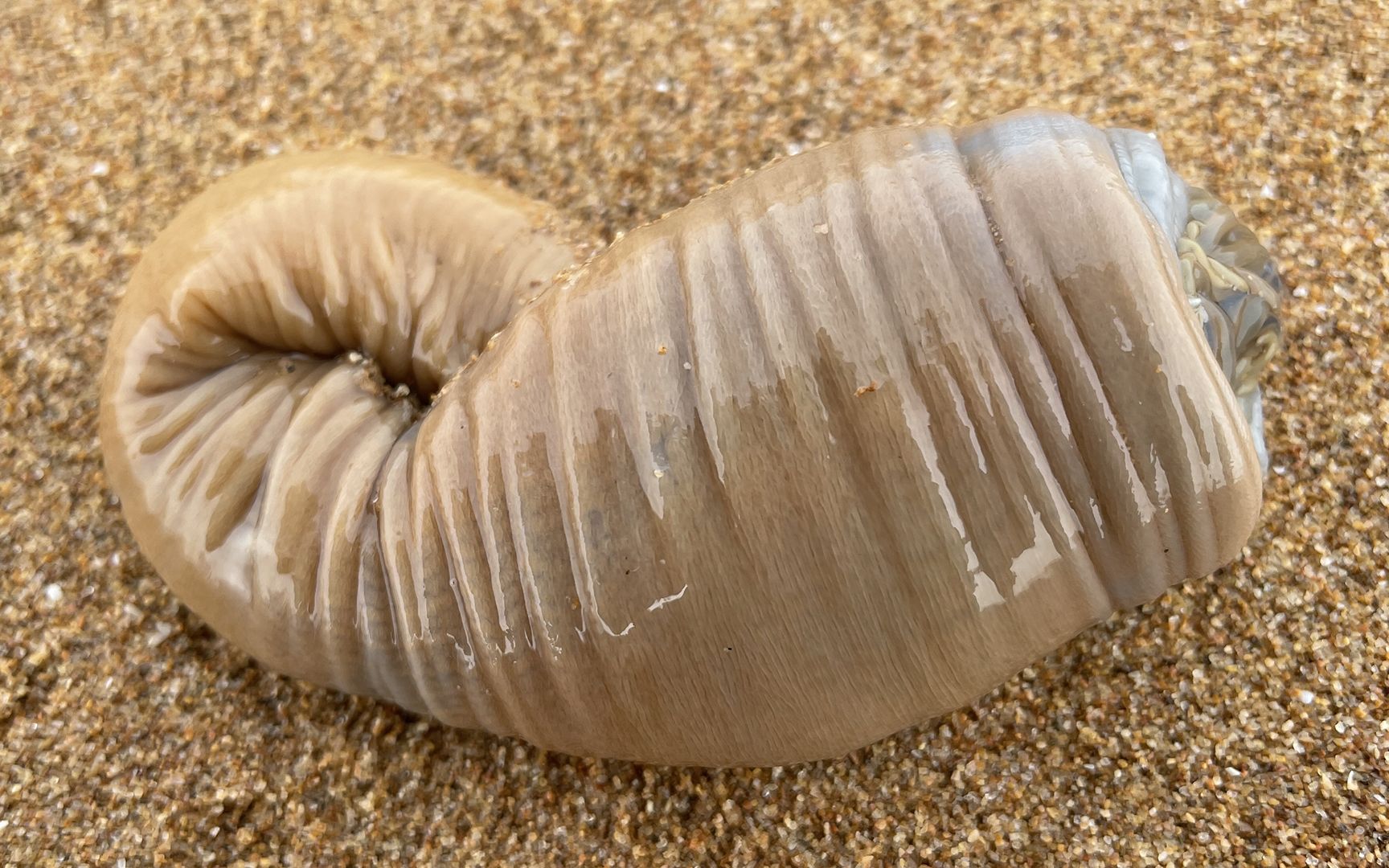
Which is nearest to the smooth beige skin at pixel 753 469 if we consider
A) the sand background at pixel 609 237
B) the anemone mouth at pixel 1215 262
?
the anemone mouth at pixel 1215 262

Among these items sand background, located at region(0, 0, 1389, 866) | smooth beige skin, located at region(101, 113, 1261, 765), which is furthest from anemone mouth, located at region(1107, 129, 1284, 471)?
sand background, located at region(0, 0, 1389, 866)

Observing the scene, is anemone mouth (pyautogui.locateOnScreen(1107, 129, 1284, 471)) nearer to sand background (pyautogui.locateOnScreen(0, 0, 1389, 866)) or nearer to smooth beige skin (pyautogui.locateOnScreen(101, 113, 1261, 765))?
smooth beige skin (pyautogui.locateOnScreen(101, 113, 1261, 765))

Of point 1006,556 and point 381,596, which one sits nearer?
point 1006,556

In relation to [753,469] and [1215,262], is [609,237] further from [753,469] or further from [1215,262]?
[1215,262]

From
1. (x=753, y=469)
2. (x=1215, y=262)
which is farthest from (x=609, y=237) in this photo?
(x=1215, y=262)

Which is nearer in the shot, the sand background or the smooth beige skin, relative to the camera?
the smooth beige skin

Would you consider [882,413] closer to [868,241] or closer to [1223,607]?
[868,241]

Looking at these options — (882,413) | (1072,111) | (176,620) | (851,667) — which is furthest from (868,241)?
(176,620)

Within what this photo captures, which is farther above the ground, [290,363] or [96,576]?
[290,363]
